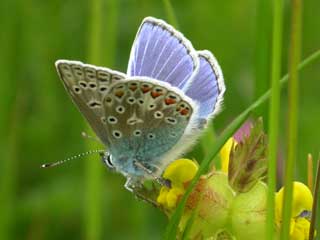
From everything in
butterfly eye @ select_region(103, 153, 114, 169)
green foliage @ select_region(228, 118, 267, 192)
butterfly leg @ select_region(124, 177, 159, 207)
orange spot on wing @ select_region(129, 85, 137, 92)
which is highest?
green foliage @ select_region(228, 118, 267, 192)

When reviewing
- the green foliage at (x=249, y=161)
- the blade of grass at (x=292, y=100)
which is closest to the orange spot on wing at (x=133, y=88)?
the green foliage at (x=249, y=161)

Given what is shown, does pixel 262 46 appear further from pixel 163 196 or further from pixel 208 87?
pixel 163 196

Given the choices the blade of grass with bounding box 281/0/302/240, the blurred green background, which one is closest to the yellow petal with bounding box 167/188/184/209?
the blade of grass with bounding box 281/0/302/240

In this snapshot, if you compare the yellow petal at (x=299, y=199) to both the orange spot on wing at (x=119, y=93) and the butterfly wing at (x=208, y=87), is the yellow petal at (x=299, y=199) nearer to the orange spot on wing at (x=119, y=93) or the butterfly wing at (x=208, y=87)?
the butterfly wing at (x=208, y=87)

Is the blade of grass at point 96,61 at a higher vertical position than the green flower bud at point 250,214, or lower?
lower

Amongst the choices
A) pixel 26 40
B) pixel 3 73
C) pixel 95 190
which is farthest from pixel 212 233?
pixel 26 40

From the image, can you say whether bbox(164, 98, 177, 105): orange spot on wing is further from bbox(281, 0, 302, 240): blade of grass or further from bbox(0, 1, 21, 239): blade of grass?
bbox(0, 1, 21, 239): blade of grass
